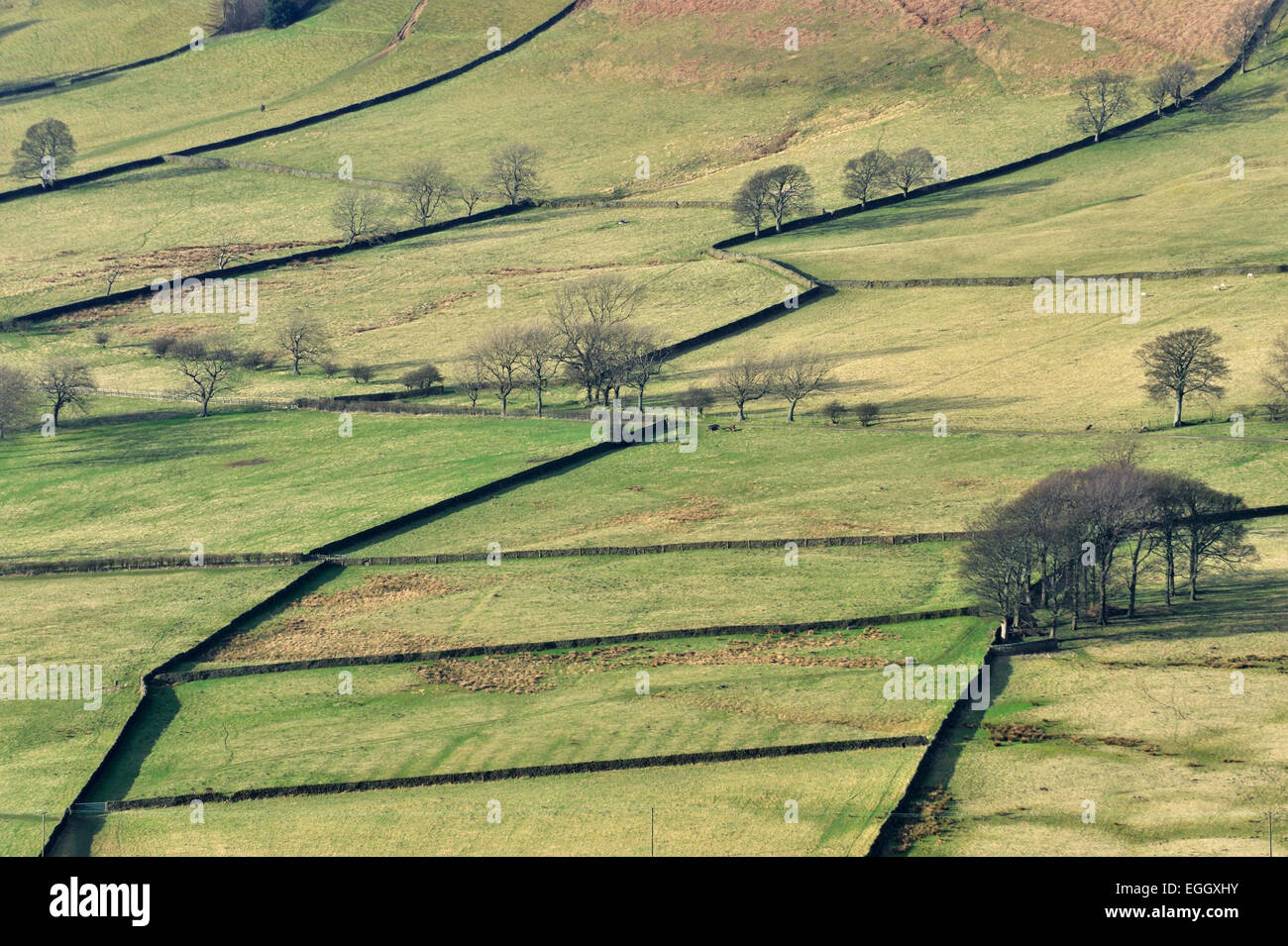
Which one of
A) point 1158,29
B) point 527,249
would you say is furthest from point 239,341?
point 1158,29

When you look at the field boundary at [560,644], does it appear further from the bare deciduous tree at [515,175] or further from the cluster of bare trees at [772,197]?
the bare deciduous tree at [515,175]

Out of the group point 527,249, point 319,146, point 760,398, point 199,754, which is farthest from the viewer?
point 319,146

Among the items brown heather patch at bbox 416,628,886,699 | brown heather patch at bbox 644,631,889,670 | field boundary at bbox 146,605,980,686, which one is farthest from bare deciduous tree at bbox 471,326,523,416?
brown heather patch at bbox 644,631,889,670

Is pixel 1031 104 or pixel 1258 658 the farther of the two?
pixel 1031 104

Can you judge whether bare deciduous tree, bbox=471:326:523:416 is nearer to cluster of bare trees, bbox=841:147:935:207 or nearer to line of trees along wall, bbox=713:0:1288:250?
line of trees along wall, bbox=713:0:1288:250

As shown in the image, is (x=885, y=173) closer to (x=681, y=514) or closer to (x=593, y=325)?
(x=593, y=325)

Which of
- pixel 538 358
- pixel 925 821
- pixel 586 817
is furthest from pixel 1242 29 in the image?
pixel 586 817
